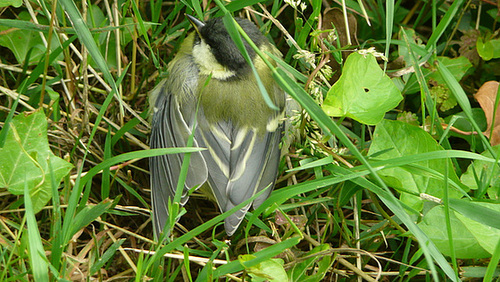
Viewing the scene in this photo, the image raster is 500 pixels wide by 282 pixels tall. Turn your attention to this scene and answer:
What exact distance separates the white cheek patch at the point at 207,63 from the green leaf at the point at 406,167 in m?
0.86

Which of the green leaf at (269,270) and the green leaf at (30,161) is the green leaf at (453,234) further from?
the green leaf at (30,161)

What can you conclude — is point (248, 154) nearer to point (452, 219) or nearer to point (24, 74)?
point (452, 219)

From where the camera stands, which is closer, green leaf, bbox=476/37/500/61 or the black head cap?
the black head cap

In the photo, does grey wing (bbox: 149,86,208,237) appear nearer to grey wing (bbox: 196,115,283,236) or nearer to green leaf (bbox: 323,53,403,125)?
grey wing (bbox: 196,115,283,236)

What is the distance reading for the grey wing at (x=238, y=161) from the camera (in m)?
2.88

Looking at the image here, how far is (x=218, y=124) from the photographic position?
308 centimetres

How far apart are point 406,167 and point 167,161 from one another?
1.16 m

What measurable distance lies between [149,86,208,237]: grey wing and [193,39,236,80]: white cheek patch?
233 mm

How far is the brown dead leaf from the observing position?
311 centimetres

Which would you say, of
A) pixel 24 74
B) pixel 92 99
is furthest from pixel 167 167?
pixel 24 74

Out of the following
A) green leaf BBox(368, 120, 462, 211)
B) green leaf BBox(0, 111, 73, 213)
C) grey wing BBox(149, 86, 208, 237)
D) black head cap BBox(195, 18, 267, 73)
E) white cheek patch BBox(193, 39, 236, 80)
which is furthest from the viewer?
white cheek patch BBox(193, 39, 236, 80)

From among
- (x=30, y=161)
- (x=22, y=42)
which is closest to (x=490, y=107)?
(x=30, y=161)

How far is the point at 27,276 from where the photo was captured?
7.84ft

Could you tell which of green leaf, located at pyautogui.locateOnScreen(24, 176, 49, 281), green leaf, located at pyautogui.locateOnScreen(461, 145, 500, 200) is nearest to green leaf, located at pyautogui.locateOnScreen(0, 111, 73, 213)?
green leaf, located at pyautogui.locateOnScreen(24, 176, 49, 281)
